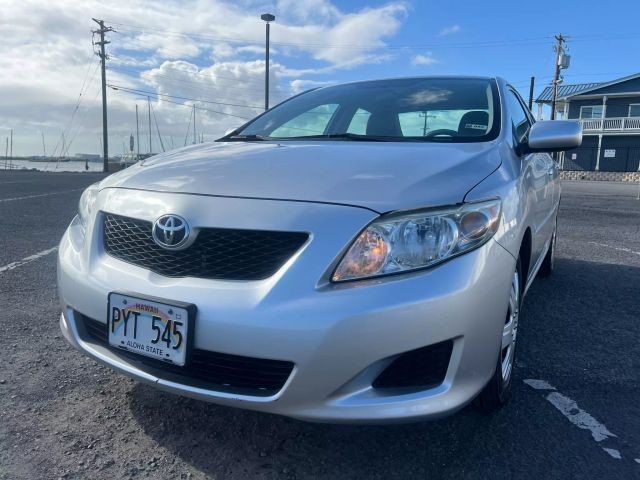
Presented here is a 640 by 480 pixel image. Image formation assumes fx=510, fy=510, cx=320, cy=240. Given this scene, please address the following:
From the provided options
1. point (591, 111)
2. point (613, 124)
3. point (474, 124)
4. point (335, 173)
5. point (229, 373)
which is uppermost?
point (591, 111)

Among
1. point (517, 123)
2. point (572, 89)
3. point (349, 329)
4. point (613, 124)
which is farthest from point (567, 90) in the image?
point (349, 329)

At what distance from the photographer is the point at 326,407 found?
1495mm

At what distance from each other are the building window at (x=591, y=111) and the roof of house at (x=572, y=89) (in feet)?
3.99

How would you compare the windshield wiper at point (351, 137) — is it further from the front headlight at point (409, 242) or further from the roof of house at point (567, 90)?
the roof of house at point (567, 90)

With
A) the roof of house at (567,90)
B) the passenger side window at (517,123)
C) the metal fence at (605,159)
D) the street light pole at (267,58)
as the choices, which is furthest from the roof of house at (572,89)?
the passenger side window at (517,123)

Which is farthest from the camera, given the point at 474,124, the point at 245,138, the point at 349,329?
the point at 245,138

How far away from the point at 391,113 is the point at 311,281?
5.30 ft

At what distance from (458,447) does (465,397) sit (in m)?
0.33

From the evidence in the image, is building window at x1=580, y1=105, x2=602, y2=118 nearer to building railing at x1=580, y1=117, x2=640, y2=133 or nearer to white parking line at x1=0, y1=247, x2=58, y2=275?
building railing at x1=580, y1=117, x2=640, y2=133

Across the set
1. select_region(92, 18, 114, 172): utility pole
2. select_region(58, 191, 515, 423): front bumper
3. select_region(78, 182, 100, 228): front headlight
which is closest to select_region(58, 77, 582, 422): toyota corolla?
select_region(58, 191, 515, 423): front bumper

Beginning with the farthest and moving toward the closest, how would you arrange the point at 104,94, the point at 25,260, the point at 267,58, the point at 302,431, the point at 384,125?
the point at 104,94
the point at 267,58
the point at 25,260
the point at 384,125
the point at 302,431

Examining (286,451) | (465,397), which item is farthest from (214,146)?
(465,397)

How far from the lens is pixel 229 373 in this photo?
158 centimetres

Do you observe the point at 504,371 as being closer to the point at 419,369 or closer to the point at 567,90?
the point at 419,369
